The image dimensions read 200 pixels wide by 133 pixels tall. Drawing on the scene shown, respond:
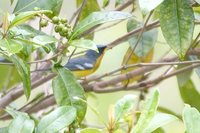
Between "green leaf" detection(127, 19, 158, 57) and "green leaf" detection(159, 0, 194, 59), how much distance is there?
14.9 inches

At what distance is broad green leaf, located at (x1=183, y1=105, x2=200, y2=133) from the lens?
0.80 metres

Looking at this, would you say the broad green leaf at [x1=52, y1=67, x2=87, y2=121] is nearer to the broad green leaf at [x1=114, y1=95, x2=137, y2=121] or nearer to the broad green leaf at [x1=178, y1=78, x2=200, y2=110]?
the broad green leaf at [x1=114, y1=95, x2=137, y2=121]

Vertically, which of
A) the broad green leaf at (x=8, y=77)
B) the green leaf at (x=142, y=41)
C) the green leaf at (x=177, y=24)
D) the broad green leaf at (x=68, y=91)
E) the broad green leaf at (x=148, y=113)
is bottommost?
the broad green leaf at (x=8, y=77)

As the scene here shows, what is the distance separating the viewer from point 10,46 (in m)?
0.89

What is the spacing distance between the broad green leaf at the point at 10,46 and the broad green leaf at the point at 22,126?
0.39ft

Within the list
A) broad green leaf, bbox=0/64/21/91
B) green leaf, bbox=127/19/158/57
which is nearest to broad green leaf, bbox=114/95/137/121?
green leaf, bbox=127/19/158/57

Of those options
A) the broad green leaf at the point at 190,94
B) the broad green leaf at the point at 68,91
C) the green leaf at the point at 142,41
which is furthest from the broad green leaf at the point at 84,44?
the broad green leaf at the point at 190,94

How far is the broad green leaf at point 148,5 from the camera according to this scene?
0.88 meters

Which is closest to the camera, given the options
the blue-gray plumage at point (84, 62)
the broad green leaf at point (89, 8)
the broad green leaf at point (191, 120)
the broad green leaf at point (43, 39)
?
→ the broad green leaf at point (191, 120)

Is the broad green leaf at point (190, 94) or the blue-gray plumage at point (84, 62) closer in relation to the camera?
the blue-gray plumage at point (84, 62)

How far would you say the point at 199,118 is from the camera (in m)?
0.82

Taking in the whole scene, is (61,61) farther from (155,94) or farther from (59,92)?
(155,94)

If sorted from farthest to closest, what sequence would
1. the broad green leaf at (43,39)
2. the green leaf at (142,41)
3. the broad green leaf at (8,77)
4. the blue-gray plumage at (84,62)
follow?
1. the broad green leaf at (8,77)
2. the green leaf at (142,41)
3. the blue-gray plumage at (84,62)
4. the broad green leaf at (43,39)

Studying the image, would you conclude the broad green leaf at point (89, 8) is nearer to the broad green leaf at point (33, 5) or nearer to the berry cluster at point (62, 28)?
the broad green leaf at point (33, 5)
